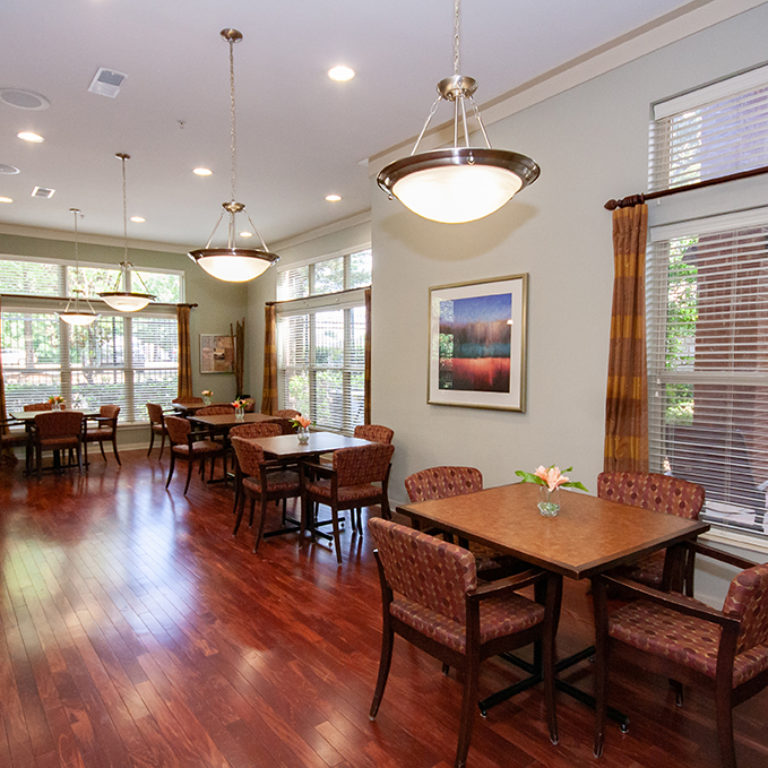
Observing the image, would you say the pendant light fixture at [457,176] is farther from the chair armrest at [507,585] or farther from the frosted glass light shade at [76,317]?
the frosted glass light shade at [76,317]

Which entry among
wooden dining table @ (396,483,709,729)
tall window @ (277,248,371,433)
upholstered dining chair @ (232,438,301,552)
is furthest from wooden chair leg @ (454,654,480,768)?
tall window @ (277,248,371,433)

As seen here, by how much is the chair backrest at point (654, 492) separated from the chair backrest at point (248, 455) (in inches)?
102

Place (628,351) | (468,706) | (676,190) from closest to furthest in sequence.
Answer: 1. (468,706)
2. (676,190)
3. (628,351)

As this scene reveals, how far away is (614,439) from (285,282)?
6.67m

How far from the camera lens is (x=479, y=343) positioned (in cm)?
448

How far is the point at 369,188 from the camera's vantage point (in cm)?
607

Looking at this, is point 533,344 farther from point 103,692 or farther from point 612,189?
point 103,692

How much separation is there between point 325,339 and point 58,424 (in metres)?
3.71

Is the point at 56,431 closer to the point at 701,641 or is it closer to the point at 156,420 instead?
Result: the point at 156,420

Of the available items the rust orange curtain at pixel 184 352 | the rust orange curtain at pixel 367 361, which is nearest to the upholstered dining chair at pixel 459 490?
the rust orange curtain at pixel 367 361

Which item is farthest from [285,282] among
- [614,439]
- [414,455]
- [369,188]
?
[614,439]

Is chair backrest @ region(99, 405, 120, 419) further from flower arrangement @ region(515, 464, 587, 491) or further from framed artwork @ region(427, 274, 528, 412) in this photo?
flower arrangement @ region(515, 464, 587, 491)

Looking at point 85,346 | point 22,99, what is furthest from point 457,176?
point 85,346

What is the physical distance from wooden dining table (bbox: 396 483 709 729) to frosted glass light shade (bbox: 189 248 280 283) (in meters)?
2.11
